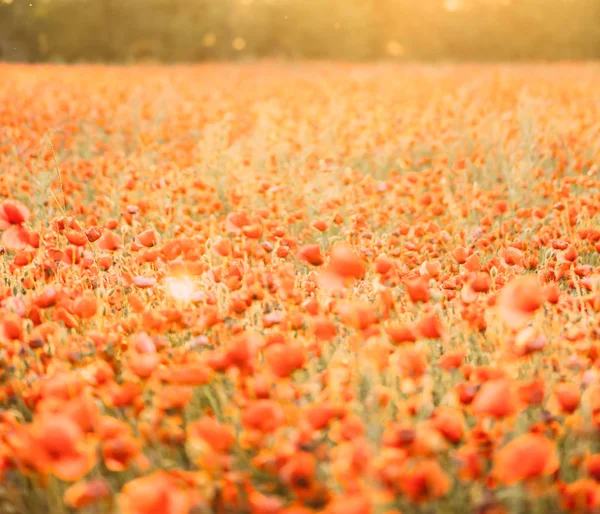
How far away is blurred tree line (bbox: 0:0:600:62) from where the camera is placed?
1888 centimetres

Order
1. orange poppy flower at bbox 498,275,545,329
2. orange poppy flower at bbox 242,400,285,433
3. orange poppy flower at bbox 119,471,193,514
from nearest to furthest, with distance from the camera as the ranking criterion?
orange poppy flower at bbox 119,471,193,514, orange poppy flower at bbox 242,400,285,433, orange poppy flower at bbox 498,275,545,329

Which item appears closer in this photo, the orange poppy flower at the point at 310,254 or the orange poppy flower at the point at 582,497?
the orange poppy flower at the point at 582,497

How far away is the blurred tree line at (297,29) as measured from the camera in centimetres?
1888

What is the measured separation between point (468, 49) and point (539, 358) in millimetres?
20559

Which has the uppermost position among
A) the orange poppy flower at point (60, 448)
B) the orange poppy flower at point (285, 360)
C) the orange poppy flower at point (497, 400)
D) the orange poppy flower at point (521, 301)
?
the orange poppy flower at point (521, 301)

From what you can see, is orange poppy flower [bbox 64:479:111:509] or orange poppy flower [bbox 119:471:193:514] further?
orange poppy flower [bbox 64:479:111:509]

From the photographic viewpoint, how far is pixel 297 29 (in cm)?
2016

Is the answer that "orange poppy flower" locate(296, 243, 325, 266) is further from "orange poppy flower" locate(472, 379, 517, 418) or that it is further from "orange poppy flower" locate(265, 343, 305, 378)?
"orange poppy flower" locate(472, 379, 517, 418)

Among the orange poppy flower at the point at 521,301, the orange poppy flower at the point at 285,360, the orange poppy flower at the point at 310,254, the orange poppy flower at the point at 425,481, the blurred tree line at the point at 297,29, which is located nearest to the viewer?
the orange poppy flower at the point at 425,481

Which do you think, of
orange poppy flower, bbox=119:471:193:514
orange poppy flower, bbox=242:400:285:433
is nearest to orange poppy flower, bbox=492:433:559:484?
orange poppy flower, bbox=242:400:285:433

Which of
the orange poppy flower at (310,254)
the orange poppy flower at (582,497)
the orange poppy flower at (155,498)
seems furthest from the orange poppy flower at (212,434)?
the orange poppy flower at (310,254)

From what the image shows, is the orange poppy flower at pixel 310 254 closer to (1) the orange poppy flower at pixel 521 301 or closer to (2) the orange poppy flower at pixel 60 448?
(1) the orange poppy flower at pixel 521 301

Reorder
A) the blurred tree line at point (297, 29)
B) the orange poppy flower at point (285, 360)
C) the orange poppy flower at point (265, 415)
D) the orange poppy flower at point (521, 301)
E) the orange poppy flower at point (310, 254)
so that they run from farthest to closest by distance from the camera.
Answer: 1. the blurred tree line at point (297, 29)
2. the orange poppy flower at point (310, 254)
3. the orange poppy flower at point (521, 301)
4. the orange poppy flower at point (285, 360)
5. the orange poppy flower at point (265, 415)

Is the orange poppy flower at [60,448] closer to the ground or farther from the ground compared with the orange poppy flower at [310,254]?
closer to the ground
